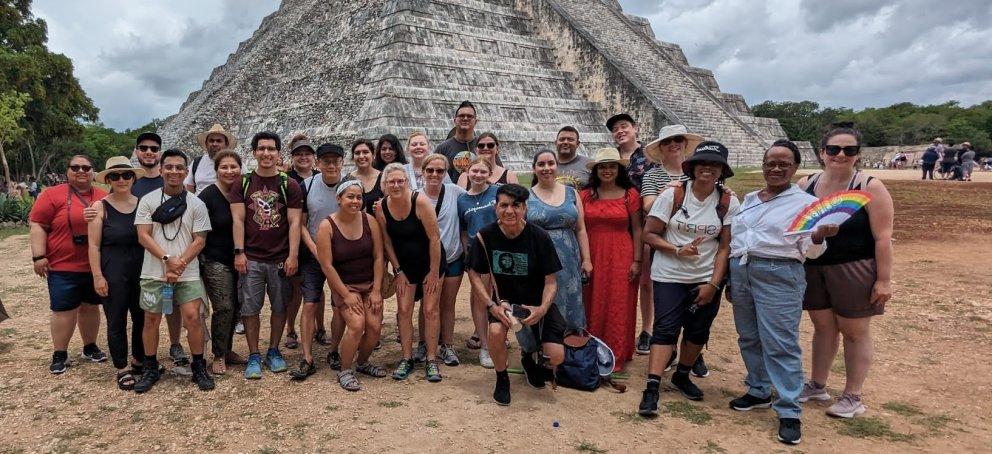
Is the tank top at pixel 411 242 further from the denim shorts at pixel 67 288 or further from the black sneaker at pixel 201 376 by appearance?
the denim shorts at pixel 67 288

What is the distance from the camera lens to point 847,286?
133 inches

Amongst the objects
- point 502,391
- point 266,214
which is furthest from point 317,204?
point 502,391

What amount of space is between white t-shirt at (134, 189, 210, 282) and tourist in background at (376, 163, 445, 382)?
1.31 metres

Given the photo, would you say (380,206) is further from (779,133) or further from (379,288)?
(779,133)

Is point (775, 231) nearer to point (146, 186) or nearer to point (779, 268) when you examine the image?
point (779, 268)

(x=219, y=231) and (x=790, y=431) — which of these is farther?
(x=219, y=231)

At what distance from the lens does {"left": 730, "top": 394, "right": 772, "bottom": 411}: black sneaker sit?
3.69 metres

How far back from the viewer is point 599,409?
→ 12.2 ft

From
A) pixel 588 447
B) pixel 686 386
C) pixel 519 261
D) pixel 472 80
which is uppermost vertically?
pixel 472 80

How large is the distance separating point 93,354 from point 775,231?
539cm

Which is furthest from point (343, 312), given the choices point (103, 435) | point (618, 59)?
point (618, 59)

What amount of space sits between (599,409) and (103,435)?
3120mm

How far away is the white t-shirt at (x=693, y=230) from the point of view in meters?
3.68

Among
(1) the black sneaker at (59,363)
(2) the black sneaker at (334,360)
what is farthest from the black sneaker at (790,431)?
(1) the black sneaker at (59,363)
